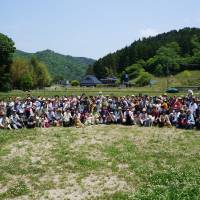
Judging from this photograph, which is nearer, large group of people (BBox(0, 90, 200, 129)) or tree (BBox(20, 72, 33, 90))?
large group of people (BBox(0, 90, 200, 129))

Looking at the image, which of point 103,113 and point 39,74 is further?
point 39,74

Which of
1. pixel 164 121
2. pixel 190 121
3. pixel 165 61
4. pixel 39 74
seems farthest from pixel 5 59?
pixel 165 61

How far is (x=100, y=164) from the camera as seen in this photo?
22.2m

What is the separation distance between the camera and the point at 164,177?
65.3 feet

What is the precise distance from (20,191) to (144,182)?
17.5 feet

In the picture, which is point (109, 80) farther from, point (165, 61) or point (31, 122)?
point (31, 122)

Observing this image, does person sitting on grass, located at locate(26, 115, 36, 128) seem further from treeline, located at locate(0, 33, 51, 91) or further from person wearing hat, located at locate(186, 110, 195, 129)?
treeline, located at locate(0, 33, 51, 91)

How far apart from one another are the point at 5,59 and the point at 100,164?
3002 inches

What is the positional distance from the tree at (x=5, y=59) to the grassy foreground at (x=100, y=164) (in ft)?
212

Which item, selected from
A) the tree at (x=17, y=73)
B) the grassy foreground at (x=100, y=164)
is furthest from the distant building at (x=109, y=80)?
the grassy foreground at (x=100, y=164)

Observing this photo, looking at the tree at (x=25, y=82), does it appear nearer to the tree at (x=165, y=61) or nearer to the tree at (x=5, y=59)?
the tree at (x=5, y=59)

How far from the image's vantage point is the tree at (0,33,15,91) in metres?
91.8

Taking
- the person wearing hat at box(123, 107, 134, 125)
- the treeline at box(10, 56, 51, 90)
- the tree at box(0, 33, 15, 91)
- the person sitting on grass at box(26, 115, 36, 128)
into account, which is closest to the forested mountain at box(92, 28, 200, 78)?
the treeline at box(10, 56, 51, 90)

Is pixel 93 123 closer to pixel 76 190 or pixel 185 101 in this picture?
pixel 185 101
